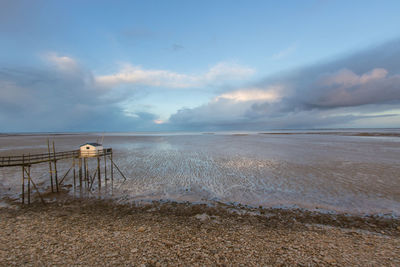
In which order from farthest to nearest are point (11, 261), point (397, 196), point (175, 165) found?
1. point (175, 165)
2. point (397, 196)
3. point (11, 261)

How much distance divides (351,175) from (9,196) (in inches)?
1428

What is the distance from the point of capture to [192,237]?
934 centimetres

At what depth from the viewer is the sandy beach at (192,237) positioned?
24.9 ft

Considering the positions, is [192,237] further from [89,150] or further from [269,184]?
[89,150]

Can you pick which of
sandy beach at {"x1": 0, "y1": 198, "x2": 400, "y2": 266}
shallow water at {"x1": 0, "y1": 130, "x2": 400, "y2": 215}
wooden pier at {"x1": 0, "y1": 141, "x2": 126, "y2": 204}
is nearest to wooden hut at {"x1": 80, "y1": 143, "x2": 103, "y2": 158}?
wooden pier at {"x1": 0, "y1": 141, "x2": 126, "y2": 204}

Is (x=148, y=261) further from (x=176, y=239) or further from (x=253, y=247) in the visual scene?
(x=253, y=247)

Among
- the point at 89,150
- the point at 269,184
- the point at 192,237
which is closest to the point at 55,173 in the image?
the point at 89,150

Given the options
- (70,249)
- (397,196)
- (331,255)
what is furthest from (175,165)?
(397,196)

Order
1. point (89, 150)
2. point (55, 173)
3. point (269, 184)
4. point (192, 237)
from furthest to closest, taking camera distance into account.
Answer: point (89, 150)
point (269, 184)
point (55, 173)
point (192, 237)

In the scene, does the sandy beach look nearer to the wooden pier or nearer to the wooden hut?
the wooden pier

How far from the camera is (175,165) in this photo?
27.9 meters

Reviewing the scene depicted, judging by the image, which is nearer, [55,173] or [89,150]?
[55,173]

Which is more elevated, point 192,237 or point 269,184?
point 192,237

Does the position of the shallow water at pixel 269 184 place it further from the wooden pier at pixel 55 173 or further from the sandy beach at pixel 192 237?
the sandy beach at pixel 192 237
